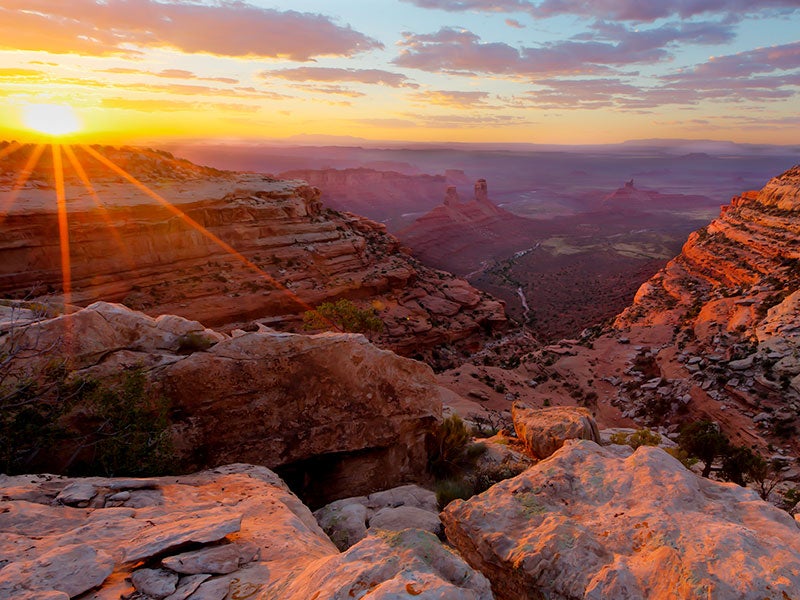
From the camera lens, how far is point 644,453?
681 centimetres

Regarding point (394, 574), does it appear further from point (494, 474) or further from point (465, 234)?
point (465, 234)

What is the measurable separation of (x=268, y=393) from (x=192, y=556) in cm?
536

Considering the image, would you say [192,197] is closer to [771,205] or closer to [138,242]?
[138,242]

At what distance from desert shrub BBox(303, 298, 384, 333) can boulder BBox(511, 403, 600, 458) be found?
1762 cm

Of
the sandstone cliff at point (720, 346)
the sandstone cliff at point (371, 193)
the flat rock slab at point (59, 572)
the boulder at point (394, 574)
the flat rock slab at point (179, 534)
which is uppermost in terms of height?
the sandstone cliff at point (371, 193)

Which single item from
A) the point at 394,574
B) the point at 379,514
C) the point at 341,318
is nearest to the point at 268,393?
the point at 379,514

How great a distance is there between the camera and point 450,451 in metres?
12.4

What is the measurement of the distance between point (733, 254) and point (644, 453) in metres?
48.8

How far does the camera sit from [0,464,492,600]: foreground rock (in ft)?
13.3

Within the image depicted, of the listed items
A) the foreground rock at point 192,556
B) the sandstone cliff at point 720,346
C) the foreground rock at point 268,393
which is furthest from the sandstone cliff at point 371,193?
the foreground rock at point 192,556

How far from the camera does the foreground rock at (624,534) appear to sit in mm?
4379

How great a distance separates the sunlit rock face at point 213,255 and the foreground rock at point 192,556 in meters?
26.5

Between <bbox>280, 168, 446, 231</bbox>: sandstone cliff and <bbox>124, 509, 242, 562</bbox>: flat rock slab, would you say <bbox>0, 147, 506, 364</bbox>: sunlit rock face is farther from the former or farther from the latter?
<bbox>280, 168, 446, 231</bbox>: sandstone cliff

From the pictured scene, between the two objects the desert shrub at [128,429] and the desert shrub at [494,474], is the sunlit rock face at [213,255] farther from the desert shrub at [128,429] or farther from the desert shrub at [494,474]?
the desert shrub at [494,474]
